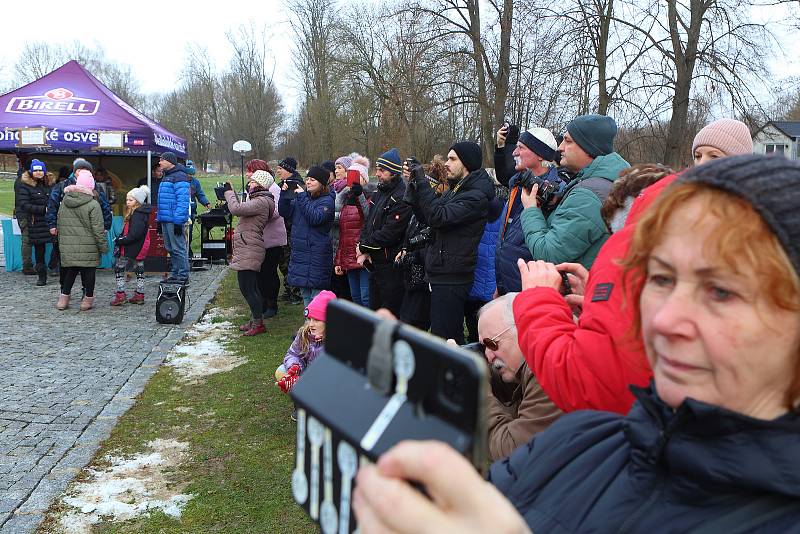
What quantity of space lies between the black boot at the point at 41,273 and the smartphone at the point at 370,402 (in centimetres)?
1111

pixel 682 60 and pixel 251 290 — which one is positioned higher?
pixel 682 60

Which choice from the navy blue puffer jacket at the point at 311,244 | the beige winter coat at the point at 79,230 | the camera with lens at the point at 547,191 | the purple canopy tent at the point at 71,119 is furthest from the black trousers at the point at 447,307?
the purple canopy tent at the point at 71,119

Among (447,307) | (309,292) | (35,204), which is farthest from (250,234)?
(35,204)

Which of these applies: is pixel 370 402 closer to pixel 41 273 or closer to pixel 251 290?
pixel 251 290

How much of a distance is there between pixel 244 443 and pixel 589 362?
3.55m

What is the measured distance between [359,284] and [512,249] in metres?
3.33

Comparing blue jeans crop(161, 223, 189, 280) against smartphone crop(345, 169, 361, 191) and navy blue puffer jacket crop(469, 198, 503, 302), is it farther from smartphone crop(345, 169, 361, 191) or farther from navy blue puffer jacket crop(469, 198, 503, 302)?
navy blue puffer jacket crop(469, 198, 503, 302)

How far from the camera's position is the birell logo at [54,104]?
11.8 metres

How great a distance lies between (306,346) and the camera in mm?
4711

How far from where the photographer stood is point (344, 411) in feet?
2.76

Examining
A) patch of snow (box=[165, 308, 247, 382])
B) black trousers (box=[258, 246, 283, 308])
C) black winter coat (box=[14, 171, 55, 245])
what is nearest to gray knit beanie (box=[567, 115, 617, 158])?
patch of snow (box=[165, 308, 247, 382])

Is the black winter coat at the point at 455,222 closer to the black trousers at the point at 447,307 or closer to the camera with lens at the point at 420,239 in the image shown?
the black trousers at the point at 447,307

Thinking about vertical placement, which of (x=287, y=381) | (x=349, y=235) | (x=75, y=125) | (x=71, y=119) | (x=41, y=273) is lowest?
(x=287, y=381)

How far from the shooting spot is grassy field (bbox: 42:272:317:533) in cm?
364
